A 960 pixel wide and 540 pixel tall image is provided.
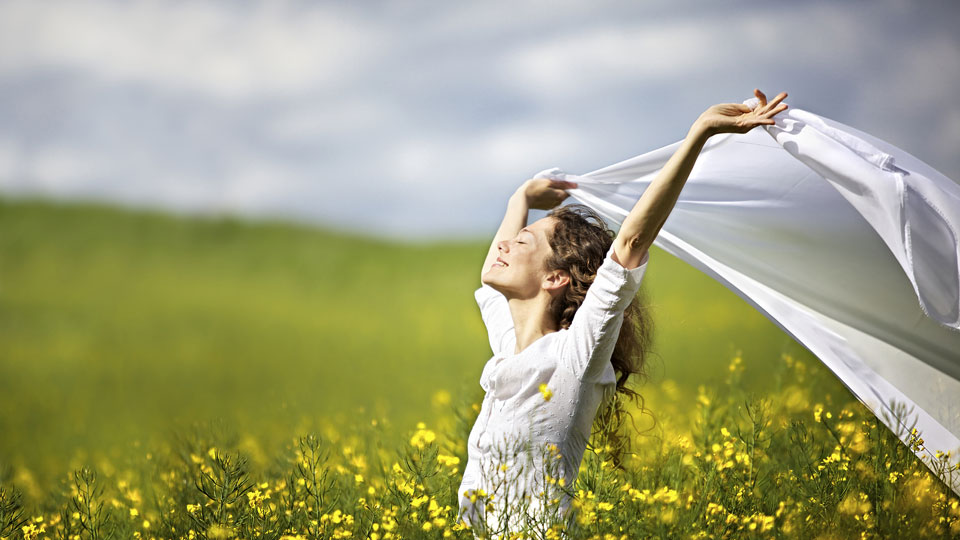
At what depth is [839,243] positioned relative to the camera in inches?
139

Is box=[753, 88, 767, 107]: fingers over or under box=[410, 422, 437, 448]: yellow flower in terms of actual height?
over

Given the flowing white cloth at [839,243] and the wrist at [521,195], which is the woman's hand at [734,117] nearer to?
the flowing white cloth at [839,243]

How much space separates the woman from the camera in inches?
95.8

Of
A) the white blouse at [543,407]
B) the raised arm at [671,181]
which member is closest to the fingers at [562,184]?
the white blouse at [543,407]

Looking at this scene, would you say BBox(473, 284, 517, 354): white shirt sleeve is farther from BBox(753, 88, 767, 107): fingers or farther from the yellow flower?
BBox(753, 88, 767, 107): fingers

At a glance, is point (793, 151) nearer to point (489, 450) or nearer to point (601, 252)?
point (601, 252)

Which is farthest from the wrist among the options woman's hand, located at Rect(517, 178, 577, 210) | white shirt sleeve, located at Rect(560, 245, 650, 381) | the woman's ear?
white shirt sleeve, located at Rect(560, 245, 650, 381)

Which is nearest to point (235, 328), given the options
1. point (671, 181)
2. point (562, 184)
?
point (562, 184)

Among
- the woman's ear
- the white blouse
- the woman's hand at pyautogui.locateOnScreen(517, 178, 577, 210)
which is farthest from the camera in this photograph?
the woman's hand at pyautogui.locateOnScreen(517, 178, 577, 210)

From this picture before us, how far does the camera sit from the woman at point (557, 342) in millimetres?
2434

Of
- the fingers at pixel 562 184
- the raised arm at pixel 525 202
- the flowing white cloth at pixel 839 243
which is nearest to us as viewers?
the flowing white cloth at pixel 839 243

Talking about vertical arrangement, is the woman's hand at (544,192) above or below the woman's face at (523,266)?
above

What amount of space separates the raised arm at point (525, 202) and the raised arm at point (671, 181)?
82 cm

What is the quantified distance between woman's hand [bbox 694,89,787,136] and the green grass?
1.25 meters
